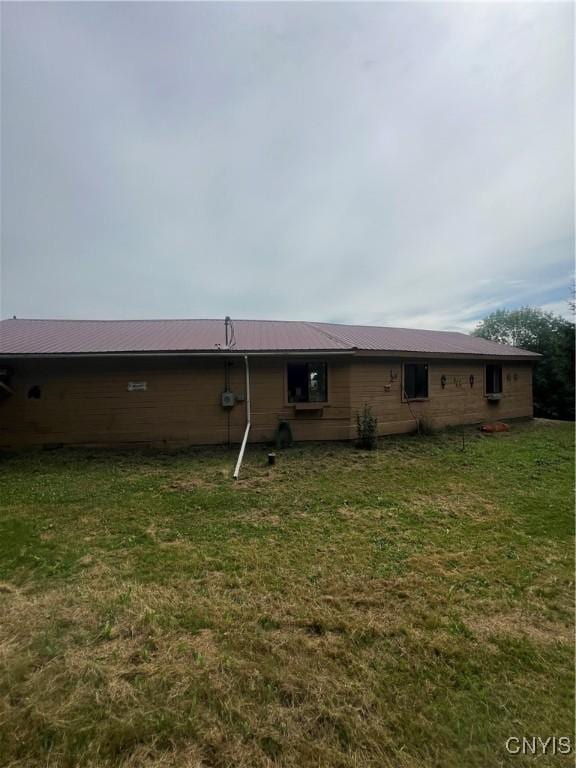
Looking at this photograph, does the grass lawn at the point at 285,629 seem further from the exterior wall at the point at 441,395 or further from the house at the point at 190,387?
the exterior wall at the point at 441,395

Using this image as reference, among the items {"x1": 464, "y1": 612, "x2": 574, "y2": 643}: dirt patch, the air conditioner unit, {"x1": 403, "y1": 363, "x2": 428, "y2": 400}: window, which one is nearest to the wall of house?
the air conditioner unit

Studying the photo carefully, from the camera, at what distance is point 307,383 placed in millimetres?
8695

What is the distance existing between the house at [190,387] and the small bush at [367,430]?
226 mm

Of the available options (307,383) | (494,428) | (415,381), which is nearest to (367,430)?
(307,383)

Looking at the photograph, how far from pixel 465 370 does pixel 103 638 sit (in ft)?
38.3

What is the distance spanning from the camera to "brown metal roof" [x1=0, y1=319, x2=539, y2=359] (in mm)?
7922

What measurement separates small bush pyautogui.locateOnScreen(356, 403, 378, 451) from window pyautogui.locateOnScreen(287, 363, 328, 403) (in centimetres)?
111

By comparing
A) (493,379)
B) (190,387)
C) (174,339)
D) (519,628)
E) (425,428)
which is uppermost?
(174,339)

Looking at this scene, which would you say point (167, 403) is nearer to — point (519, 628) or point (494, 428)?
point (519, 628)

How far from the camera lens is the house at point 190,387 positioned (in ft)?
25.6

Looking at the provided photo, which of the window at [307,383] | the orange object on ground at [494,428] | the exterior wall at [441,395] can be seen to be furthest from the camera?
the orange object on ground at [494,428]

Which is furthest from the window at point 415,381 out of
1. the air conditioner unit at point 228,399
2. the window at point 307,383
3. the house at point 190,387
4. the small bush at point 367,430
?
the air conditioner unit at point 228,399

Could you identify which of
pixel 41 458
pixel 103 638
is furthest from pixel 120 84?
pixel 103 638

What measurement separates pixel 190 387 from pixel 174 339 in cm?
171
